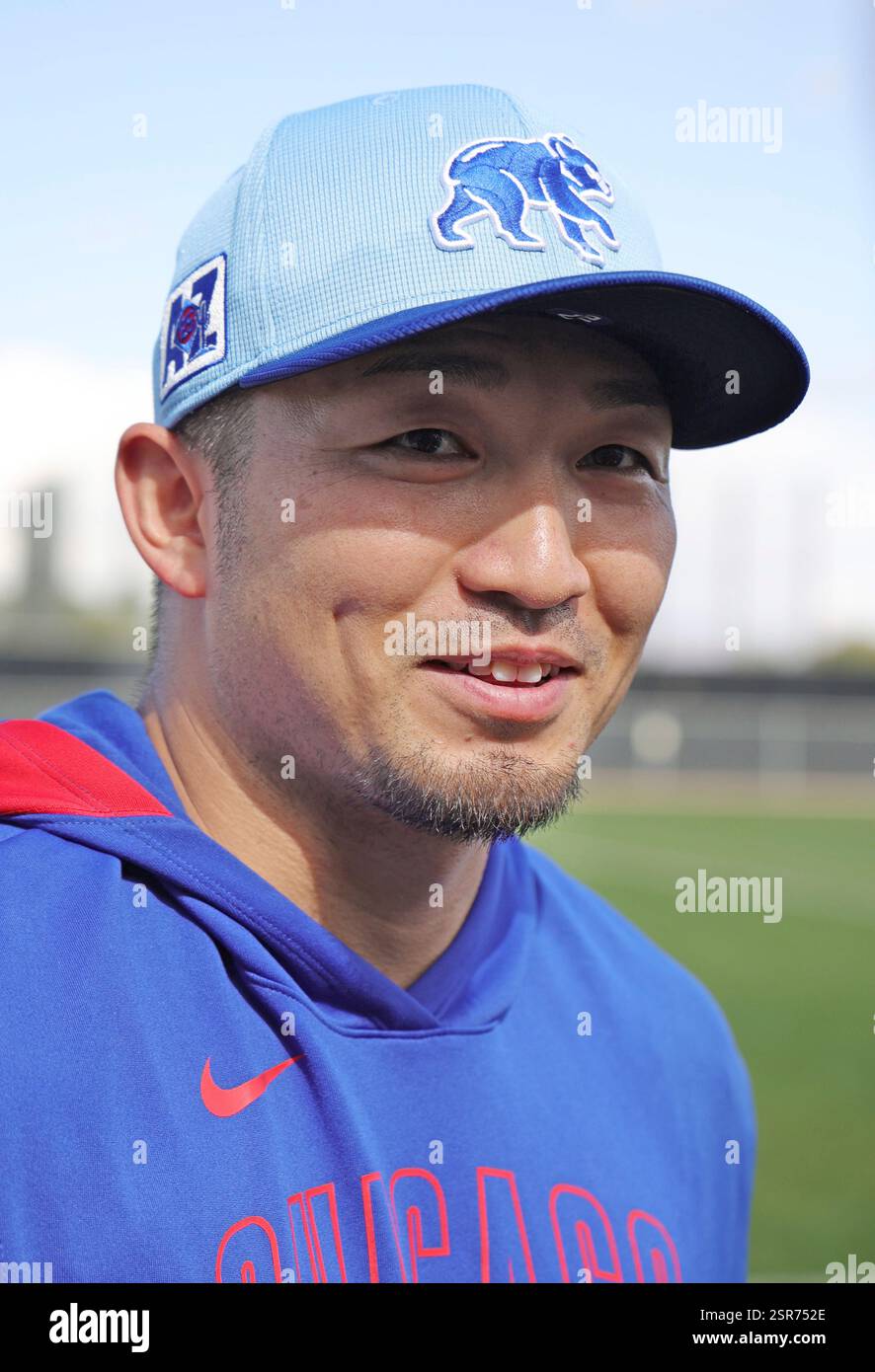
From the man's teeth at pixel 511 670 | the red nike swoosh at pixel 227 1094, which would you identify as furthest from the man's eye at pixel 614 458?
the red nike swoosh at pixel 227 1094

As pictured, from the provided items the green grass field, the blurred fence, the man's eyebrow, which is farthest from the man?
the blurred fence

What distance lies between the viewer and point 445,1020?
1.79m

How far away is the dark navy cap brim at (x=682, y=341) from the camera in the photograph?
146cm

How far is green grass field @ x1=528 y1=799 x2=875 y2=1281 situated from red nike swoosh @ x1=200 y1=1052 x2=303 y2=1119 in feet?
14.1

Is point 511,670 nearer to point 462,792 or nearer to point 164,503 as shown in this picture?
point 462,792

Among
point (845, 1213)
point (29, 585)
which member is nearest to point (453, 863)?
point (845, 1213)

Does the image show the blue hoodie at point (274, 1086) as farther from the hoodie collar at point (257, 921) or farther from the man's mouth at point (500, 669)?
the man's mouth at point (500, 669)

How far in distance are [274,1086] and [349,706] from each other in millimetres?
432

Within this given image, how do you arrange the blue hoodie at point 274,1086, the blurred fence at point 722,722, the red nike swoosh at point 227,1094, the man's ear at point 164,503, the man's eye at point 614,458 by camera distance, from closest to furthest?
1. the blue hoodie at point 274,1086
2. the red nike swoosh at point 227,1094
3. the man's eye at point 614,458
4. the man's ear at point 164,503
5. the blurred fence at point 722,722

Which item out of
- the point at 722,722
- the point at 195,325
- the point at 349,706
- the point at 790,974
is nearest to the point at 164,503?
the point at 195,325

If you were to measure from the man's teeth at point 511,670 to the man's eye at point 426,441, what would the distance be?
0.78 feet

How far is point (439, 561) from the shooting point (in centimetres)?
151

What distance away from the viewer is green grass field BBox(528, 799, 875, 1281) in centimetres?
607
